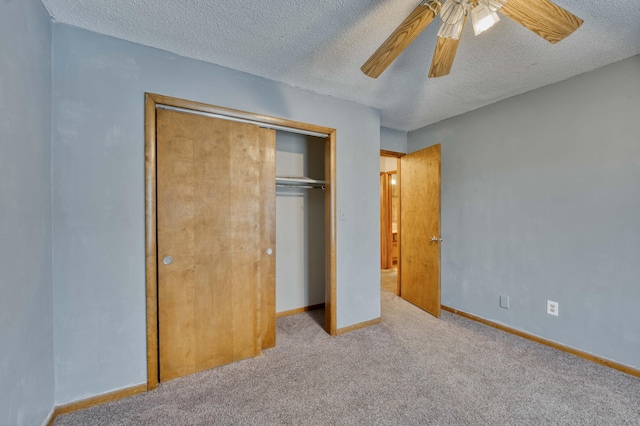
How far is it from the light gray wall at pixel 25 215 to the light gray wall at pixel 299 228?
6.13 ft

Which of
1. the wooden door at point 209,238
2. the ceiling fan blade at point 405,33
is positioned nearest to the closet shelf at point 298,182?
the wooden door at point 209,238

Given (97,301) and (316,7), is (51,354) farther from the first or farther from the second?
(316,7)

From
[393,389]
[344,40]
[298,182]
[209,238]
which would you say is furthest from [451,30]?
[393,389]

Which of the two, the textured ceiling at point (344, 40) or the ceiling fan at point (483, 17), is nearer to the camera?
Result: the ceiling fan at point (483, 17)

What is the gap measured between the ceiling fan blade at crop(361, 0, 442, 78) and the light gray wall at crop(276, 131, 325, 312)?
5.17 feet

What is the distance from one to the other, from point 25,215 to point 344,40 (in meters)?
2.00

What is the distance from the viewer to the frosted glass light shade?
1275 millimetres

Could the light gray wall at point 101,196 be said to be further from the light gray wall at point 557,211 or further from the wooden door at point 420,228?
the light gray wall at point 557,211

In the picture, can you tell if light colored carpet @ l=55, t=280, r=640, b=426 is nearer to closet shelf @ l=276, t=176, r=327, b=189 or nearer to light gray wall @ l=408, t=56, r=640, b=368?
light gray wall @ l=408, t=56, r=640, b=368

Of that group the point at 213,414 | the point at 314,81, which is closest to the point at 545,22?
the point at 314,81

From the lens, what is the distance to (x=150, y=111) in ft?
5.89

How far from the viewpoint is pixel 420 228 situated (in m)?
3.27

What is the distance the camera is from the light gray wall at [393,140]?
3.56m

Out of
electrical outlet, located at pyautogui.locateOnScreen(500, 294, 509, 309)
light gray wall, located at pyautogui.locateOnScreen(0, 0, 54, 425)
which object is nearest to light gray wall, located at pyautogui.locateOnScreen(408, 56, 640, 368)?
electrical outlet, located at pyautogui.locateOnScreen(500, 294, 509, 309)
